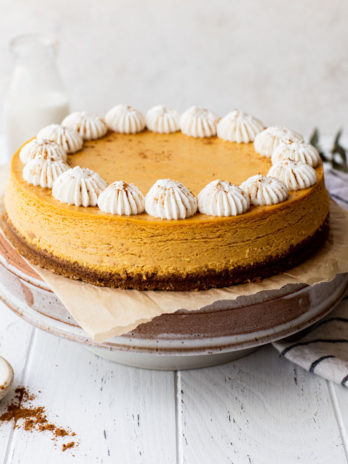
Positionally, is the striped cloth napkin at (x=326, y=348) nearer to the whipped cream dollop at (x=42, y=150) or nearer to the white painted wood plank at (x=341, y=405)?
the white painted wood plank at (x=341, y=405)

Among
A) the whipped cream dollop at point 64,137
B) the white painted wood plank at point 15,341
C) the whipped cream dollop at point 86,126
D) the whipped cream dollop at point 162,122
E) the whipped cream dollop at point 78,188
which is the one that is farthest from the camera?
the whipped cream dollop at point 162,122

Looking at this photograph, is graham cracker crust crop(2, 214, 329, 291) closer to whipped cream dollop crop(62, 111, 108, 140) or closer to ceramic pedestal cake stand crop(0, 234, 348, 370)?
ceramic pedestal cake stand crop(0, 234, 348, 370)

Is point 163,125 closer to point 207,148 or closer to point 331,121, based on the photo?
point 207,148

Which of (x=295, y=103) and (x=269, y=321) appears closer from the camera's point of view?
(x=269, y=321)

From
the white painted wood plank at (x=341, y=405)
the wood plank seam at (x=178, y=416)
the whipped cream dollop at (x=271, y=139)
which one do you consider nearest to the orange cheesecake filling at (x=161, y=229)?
the whipped cream dollop at (x=271, y=139)

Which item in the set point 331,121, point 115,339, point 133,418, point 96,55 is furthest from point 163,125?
point 331,121
